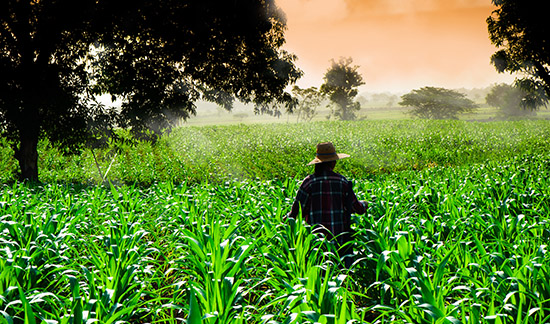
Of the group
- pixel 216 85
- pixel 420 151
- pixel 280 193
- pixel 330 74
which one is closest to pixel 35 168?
pixel 216 85

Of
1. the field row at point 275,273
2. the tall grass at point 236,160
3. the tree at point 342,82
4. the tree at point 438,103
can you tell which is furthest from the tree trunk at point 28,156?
the tree at point 438,103

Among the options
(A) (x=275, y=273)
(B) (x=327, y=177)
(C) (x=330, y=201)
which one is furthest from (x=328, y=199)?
(A) (x=275, y=273)

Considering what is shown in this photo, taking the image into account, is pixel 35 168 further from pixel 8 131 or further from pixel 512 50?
pixel 512 50

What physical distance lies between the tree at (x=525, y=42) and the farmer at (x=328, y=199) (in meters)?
18.8

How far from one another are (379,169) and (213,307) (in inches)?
536

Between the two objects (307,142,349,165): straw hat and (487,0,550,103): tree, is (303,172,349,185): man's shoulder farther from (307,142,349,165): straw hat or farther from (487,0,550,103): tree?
(487,0,550,103): tree

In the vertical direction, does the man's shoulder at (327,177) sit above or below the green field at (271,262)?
above

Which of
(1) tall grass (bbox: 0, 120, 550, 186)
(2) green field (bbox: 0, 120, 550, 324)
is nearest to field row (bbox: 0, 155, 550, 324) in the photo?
(2) green field (bbox: 0, 120, 550, 324)

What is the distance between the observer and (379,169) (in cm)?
1562

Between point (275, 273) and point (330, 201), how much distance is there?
990mm

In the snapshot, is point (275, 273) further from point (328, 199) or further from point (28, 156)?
point (28, 156)

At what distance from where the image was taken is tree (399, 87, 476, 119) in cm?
8819

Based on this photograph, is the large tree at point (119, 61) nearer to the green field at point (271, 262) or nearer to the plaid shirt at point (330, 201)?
the green field at point (271, 262)

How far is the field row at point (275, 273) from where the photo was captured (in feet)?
9.13
